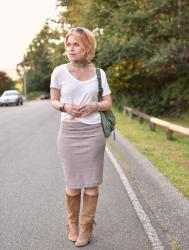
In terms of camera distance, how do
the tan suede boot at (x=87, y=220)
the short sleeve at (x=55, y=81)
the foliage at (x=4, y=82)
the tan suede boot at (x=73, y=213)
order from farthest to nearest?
the foliage at (x=4, y=82), the tan suede boot at (x=73, y=213), the tan suede boot at (x=87, y=220), the short sleeve at (x=55, y=81)

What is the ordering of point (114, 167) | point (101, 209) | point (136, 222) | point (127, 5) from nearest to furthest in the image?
point (136, 222)
point (101, 209)
point (114, 167)
point (127, 5)

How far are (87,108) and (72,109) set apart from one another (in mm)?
138

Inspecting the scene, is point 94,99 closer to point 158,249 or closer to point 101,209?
point 158,249

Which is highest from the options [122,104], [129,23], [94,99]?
[129,23]

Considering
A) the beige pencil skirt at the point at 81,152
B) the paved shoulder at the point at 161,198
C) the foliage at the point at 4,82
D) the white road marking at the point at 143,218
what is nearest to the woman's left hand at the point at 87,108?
the beige pencil skirt at the point at 81,152

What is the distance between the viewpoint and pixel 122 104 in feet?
95.7

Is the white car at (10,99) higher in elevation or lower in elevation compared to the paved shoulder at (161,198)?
lower

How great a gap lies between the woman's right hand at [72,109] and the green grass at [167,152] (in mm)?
2859

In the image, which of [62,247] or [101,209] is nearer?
[62,247]

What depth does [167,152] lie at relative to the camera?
1161cm

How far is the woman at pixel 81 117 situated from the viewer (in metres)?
4.54

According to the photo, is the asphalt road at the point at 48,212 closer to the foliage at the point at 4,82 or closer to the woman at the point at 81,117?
the woman at the point at 81,117

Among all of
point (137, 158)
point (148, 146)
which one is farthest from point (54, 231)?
point (148, 146)

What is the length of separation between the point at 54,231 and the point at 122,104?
79.3 ft
